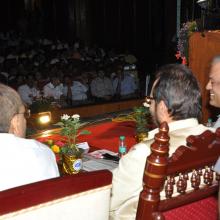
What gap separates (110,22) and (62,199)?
39.1ft

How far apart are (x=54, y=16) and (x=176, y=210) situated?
45.3 ft

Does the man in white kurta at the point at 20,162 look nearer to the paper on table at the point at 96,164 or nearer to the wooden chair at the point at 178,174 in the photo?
the wooden chair at the point at 178,174

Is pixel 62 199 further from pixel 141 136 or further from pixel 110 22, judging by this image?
pixel 110 22

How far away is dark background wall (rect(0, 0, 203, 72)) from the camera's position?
11.0 m

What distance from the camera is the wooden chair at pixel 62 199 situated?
110 cm

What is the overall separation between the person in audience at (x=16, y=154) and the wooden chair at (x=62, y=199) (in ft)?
0.82

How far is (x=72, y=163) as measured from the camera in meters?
2.07

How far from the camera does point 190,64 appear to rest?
3.15 meters

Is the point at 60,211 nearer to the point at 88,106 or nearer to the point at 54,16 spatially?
the point at 88,106

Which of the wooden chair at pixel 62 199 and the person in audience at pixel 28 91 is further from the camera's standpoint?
the person in audience at pixel 28 91

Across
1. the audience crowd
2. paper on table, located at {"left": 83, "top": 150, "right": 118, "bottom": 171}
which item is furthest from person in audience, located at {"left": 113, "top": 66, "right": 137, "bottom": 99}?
paper on table, located at {"left": 83, "top": 150, "right": 118, "bottom": 171}

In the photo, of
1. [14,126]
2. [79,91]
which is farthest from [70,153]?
[79,91]

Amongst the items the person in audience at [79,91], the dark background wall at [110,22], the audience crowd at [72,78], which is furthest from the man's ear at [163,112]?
the dark background wall at [110,22]

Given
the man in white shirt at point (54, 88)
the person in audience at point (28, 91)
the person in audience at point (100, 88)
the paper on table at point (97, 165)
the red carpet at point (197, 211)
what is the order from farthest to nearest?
1. the person in audience at point (100, 88)
2. the man in white shirt at point (54, 88)
3. the person in audience at point (28, 91)
4. the paper on table at point (97, 165)
5. the red carpet at point (197, 211)
